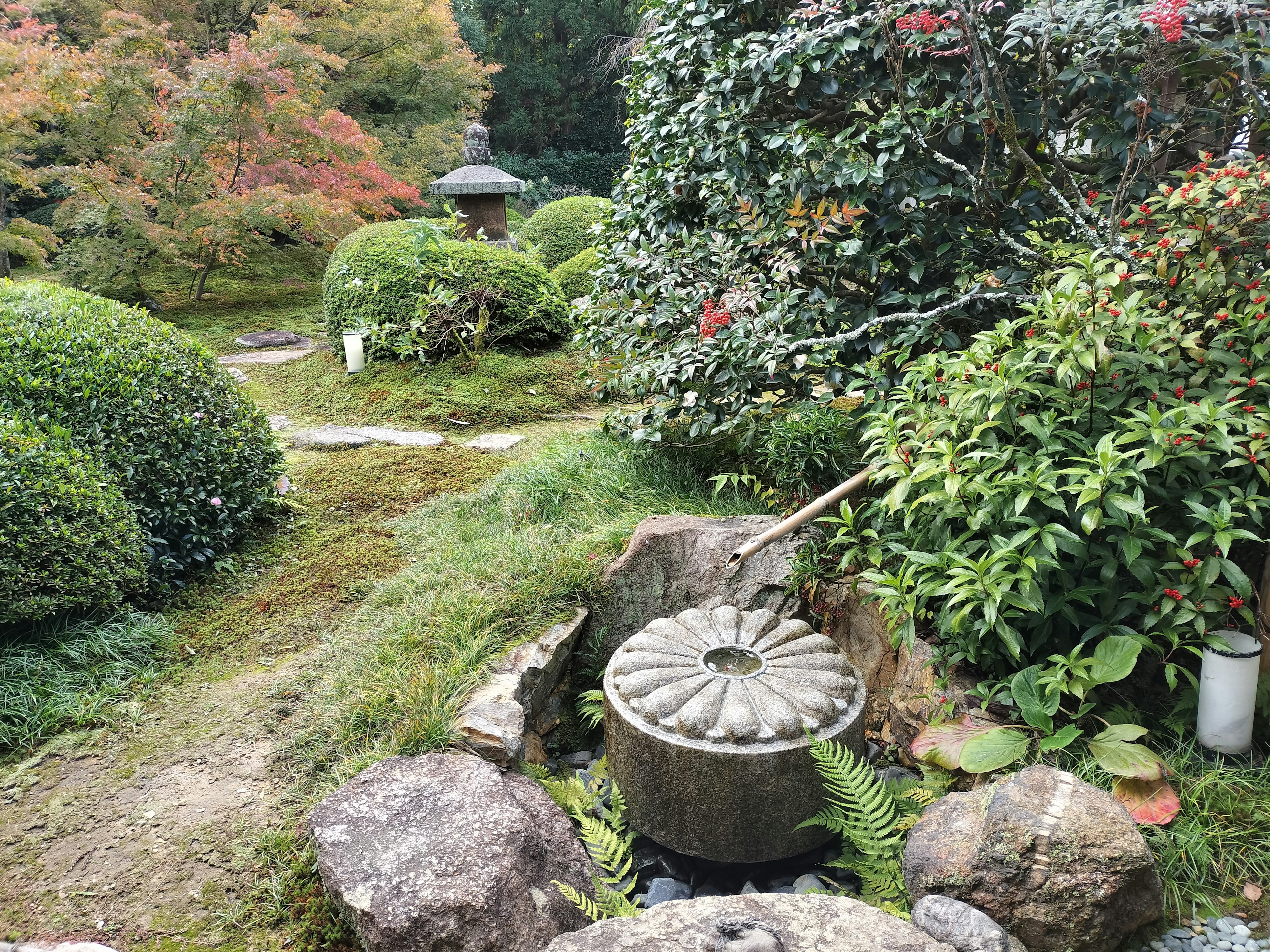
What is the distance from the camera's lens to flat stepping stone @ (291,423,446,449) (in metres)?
5.79

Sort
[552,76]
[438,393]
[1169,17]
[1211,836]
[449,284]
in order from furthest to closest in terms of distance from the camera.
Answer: [552,76] < [449,284] < [438,393] < [1169,17] < [1211,836]

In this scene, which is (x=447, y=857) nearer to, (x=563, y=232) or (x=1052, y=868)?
(x=1052, y=868)

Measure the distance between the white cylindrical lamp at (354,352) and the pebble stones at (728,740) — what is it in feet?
16.5

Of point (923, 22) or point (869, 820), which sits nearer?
point (869, 820)

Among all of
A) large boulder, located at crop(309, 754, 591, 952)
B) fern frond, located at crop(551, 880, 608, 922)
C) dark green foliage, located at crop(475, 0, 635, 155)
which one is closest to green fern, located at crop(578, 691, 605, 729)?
large boulder, located at crop(309, 754, 591, 952)

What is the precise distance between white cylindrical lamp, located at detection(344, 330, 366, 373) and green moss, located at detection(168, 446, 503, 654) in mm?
→ 1660

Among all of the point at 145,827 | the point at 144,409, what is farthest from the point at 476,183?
the point at 145,827

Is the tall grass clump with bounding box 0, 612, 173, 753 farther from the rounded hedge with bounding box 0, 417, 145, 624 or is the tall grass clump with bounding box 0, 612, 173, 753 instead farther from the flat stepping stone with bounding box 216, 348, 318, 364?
the flat stepping stone with bounding box 216, 348, 318, 364

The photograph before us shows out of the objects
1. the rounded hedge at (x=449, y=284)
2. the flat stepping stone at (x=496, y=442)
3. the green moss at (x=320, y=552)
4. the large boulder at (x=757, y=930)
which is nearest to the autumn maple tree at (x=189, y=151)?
the rounded hedge at (x=449, y=284)

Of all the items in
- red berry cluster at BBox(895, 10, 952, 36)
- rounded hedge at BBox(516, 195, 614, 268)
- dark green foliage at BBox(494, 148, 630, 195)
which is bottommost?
rounded hedge at BBox(516, 195, 614, 268)

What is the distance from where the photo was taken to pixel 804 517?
3043 millimetres

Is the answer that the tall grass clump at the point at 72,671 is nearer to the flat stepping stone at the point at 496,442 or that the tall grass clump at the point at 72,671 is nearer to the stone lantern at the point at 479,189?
the flat stepping stone at the point at 496,442

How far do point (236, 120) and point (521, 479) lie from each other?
742 centimetres

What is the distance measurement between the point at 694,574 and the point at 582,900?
1493mm
